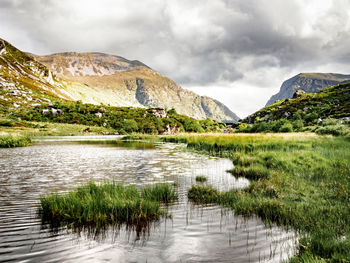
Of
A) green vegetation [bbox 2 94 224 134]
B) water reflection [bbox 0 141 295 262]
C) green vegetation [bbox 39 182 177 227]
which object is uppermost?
green vegetation [bbox 2 94 224 134]

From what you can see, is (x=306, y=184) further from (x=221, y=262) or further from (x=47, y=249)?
(x=47, y=249)

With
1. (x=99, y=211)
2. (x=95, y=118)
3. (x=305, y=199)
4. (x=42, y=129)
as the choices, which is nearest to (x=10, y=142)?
(x=99, y=211)

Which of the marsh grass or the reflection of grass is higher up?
the reflection of grass

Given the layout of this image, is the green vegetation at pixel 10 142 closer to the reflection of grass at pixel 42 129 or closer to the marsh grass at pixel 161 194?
the marsh grass at pixel 161 194

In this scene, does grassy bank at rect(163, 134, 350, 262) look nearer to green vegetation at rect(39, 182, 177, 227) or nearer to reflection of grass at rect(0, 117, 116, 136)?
green vegetation at rect(39, 182, 177, 227)

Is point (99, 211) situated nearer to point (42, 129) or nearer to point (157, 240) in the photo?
point (157, 240)

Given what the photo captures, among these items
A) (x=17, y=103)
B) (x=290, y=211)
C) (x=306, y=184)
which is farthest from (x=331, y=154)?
(x=17, y=103)

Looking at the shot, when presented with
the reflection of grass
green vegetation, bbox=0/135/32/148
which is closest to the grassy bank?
green vegetation, bbox=0/135/32/148

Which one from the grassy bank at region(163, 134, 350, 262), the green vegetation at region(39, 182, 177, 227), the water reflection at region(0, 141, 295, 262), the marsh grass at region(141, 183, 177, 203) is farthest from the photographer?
the marsh grass at region(141, 183, 177, 203)

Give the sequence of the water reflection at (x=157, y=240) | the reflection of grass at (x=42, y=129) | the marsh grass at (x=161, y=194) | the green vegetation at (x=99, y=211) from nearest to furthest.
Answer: the water reflection at (x=157, y=240) → the green vegetation at (x=99, y=211) → the marsh grass at (x=161, y=194) → the reflection of grass at (x=42, y=129)

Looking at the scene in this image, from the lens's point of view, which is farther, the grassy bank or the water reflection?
the water reflection

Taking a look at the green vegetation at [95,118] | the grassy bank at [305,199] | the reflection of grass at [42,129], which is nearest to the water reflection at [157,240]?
the grassy bank at [305,199]

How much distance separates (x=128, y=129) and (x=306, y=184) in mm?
87403

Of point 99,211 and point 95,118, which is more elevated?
point 95,118
